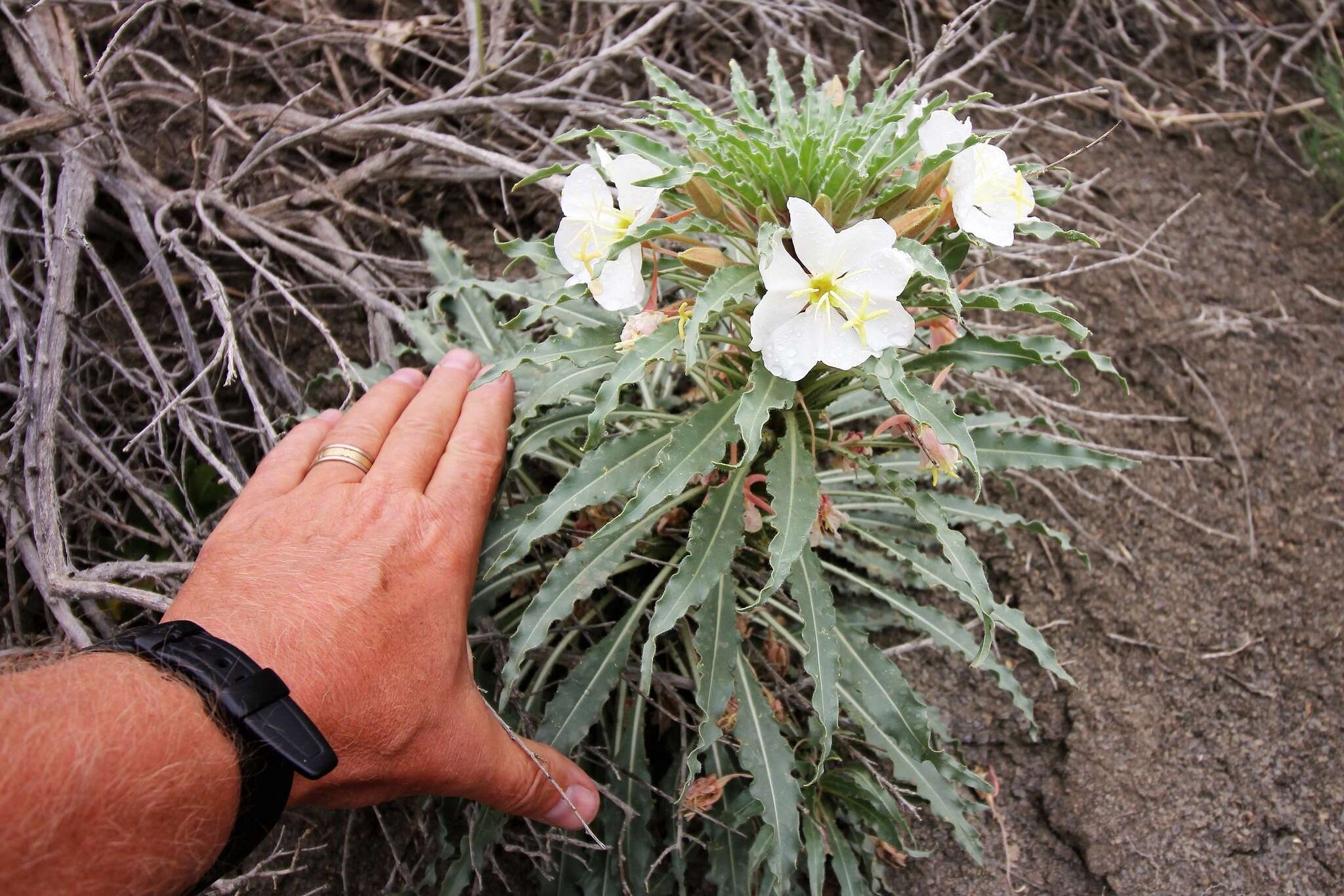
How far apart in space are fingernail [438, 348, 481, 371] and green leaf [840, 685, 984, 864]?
108cm

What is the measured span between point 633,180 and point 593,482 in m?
0.54

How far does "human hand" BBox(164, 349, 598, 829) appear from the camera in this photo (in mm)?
1323

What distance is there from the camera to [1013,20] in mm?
3510

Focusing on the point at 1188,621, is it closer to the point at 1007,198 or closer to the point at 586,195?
the point at 1007,198

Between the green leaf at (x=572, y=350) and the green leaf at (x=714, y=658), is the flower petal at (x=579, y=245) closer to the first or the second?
the green leaf at (x=572, y=350)

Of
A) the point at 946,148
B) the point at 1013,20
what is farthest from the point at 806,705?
the point at 1013,20

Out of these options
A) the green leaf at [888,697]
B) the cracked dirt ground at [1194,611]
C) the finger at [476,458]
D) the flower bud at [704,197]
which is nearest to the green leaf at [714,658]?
the green leaf at [888,697]

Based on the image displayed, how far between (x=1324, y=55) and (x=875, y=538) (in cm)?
316

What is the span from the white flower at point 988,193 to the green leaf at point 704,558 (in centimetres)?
53

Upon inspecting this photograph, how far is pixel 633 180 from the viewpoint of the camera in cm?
146

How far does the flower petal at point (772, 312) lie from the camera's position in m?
1.33

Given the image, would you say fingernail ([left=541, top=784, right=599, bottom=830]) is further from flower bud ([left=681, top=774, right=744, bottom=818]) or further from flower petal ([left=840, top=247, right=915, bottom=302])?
flower petal ([left=840, top=247, right=915, bottom=302])

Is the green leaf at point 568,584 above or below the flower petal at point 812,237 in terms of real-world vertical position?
below

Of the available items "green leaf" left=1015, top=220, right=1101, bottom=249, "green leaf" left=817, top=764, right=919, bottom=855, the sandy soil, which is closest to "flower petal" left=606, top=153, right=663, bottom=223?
"green leaf" left=1015, top=220, right=1101, bottom=249
